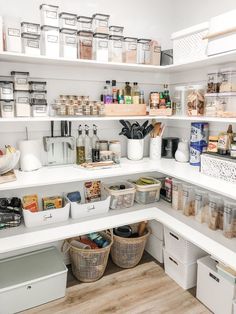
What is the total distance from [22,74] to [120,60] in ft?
2.35

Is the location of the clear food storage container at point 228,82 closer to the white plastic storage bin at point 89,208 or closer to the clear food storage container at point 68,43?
the clear food storage container at point 68,43

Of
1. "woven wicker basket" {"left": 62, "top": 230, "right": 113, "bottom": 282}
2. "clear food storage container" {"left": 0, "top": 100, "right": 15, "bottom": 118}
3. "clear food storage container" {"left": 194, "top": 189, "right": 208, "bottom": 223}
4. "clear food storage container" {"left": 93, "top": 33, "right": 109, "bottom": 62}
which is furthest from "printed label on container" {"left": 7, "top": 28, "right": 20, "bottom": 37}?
"clear food storage container" {"left": 194, "top": 189, "right": 208, "bottom": 223}

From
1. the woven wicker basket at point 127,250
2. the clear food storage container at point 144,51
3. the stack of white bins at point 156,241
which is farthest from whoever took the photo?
the stack of white bins at point 156,241

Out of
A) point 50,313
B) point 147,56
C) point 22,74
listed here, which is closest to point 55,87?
point 22,74

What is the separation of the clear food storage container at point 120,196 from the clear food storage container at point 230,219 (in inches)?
30.2

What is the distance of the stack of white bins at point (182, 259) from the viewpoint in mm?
2080

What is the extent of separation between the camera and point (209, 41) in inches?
67.7

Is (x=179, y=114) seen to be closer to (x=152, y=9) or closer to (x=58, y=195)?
(x=152, y=9)

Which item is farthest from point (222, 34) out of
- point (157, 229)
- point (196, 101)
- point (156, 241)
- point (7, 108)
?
point (156, 241)

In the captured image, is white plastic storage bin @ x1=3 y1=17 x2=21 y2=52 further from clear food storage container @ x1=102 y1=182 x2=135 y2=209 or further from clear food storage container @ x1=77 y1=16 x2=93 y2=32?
clear food storage container @ x1=102 y1=182 x2=135 y2=209

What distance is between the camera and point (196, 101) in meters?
2.05

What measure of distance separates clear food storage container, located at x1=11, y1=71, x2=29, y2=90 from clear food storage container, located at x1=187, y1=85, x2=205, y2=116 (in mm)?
1185

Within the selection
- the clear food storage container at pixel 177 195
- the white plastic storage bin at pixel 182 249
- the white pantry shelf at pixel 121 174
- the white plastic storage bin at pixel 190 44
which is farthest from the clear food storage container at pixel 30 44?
the white plastic storage bin at pixel 182 249

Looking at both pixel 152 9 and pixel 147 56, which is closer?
pixel 147 56
